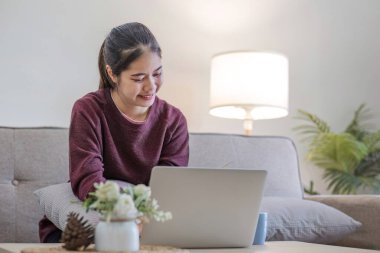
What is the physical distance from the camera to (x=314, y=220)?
2.15 m

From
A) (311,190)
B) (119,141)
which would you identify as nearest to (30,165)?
(119,141)

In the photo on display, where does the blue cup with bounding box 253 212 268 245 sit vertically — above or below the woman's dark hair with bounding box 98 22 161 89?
below

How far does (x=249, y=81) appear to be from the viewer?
9.00 feet

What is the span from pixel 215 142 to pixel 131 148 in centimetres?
62

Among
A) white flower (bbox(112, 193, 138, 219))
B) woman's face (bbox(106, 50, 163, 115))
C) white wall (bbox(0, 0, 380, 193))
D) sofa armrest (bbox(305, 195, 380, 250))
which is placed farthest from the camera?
white wall (bbox(0, 0, 380, 193))

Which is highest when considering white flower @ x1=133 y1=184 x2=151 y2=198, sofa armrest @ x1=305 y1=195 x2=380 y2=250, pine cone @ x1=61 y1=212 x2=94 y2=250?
white flower @ x1=133 y1=184 x2=151 y2=198

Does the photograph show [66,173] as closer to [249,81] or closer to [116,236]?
[249,81]

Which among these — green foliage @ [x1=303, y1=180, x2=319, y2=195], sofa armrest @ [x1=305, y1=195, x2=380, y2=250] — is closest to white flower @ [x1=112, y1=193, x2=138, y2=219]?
sofa armrest @ [x1=305, y1=195, x2=380, y2=250]

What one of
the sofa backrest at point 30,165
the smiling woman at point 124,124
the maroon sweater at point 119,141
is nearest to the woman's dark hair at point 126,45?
the smiling woman at point 124,124

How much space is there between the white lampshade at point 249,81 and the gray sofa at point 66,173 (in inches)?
10.6

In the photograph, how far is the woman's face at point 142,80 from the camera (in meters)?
1.71

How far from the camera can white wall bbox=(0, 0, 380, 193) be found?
2.59 m

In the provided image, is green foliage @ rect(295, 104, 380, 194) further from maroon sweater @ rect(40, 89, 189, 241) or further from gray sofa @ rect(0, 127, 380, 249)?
maroon sweater @ rect(40, 89, 189, 241)

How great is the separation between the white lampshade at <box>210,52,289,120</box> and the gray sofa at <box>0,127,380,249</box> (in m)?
0.27
